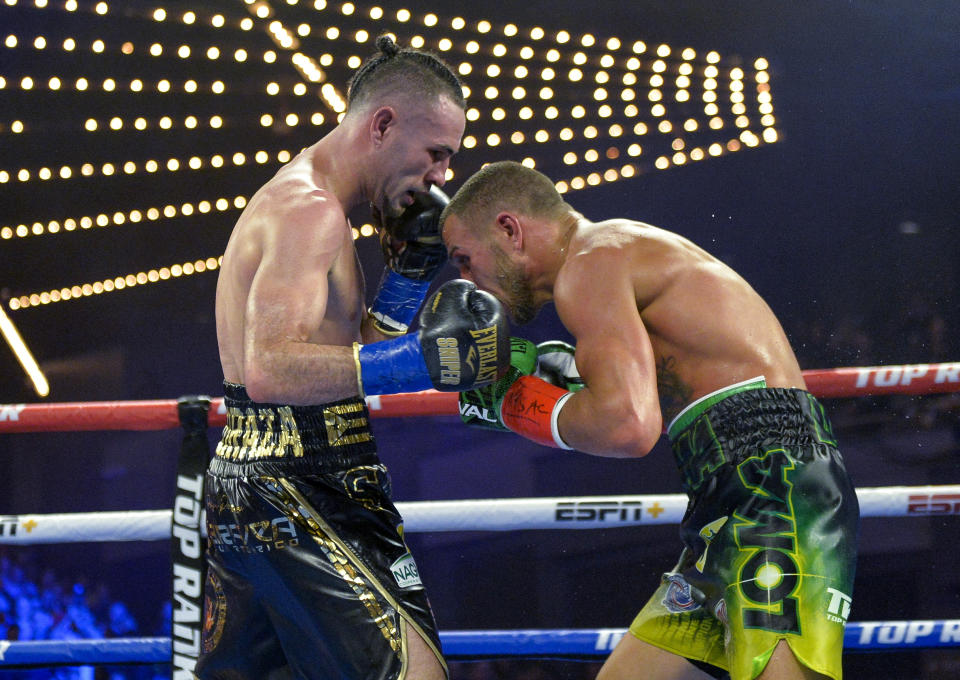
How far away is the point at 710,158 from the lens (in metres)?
3.90

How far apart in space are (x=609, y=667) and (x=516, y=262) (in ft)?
2.59

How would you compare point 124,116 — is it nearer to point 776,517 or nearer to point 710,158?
point 710,158

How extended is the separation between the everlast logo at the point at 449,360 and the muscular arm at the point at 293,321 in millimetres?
144

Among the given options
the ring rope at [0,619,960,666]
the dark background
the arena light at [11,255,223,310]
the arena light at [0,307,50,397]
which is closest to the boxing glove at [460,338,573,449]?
the ring rope at [0,619,960,666]

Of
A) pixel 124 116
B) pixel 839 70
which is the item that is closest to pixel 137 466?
pixel 124 116

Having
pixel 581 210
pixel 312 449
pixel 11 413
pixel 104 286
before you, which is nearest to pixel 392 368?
pixel 312 449

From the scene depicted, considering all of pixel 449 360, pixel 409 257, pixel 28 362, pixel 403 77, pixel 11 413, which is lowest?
pixel 449 360

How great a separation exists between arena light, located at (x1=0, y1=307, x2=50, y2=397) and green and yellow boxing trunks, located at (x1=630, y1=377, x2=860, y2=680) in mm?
3589

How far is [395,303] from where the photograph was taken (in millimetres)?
1796

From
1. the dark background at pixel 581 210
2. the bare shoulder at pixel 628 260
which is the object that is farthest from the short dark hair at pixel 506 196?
the dark background at pixel 581 210

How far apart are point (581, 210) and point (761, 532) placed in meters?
2.72

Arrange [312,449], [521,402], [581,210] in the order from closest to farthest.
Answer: [312,449] < [521,402] < [581,210]

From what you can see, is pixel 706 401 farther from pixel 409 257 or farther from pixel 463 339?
pixel 409 257

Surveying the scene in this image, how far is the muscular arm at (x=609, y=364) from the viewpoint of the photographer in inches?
53.6
